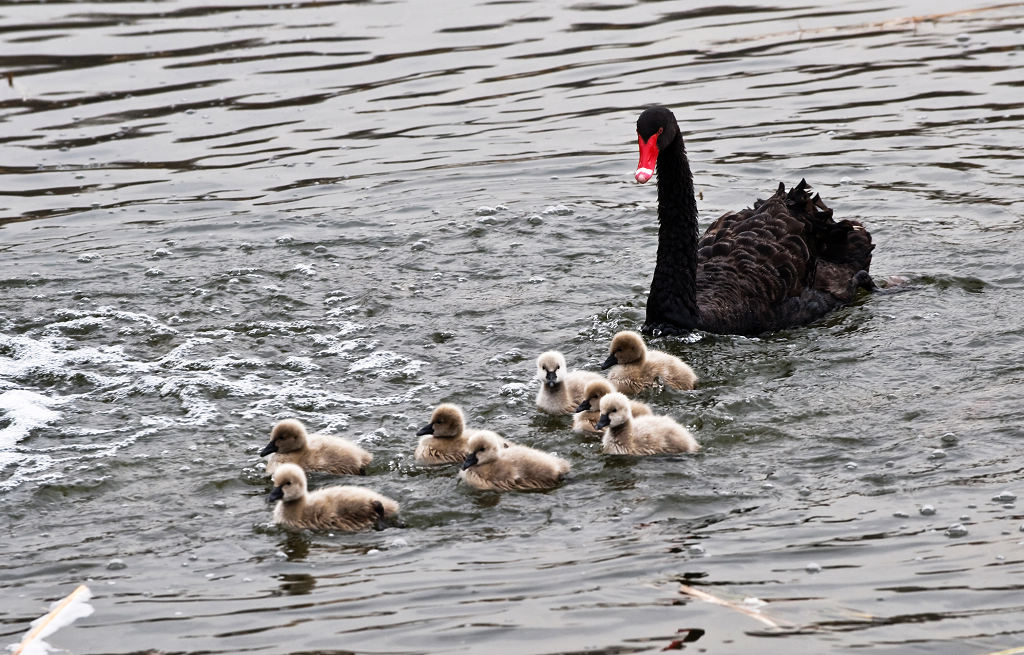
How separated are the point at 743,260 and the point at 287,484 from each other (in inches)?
152

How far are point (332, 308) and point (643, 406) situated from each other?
262 cm

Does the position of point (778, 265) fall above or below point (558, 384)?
above

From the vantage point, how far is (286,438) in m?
6.54

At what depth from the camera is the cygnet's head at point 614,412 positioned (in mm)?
6492

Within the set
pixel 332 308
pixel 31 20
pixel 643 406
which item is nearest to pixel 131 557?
pixel 643 406

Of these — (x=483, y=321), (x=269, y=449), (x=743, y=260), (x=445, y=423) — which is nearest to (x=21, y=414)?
(x=269, y=449)

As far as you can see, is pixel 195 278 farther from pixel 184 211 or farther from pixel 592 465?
pixel 592 465

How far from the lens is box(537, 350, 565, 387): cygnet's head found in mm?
7047

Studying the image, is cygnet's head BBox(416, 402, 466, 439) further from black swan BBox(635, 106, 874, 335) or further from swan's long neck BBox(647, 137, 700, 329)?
swan's long neck BBox(647, 137, 700, 329)

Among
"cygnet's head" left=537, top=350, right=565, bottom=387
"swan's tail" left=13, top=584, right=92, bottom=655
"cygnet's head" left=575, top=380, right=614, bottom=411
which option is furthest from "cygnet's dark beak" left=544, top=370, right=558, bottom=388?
"swan's tail" left=13, top=584, right=92, bottom=655

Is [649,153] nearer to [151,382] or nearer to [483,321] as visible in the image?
[483,321]

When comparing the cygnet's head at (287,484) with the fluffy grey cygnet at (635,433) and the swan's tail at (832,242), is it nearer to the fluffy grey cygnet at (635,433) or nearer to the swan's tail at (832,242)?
the fluffy grey cygnet at (635,433)

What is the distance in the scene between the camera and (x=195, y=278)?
950 centimetres

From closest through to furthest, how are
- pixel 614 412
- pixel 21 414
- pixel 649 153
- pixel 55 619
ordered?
pixel 55 619 → pixel 614 412 → pixel 21 414 → pixel 649 153
